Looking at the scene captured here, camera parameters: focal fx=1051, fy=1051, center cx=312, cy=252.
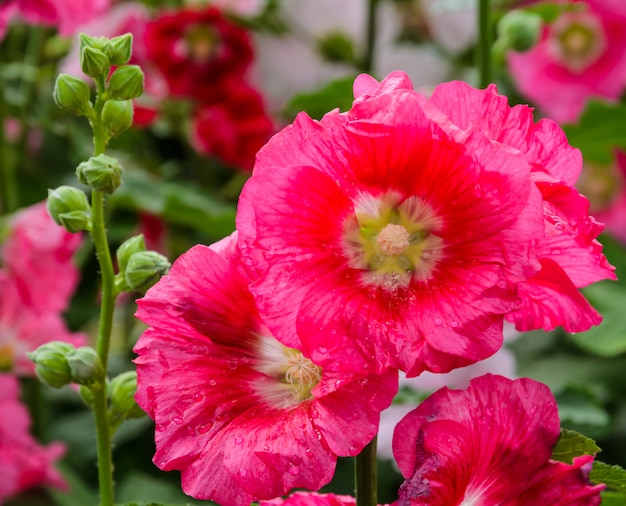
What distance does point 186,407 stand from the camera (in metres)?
0.38

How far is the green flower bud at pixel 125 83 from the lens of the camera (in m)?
0.44

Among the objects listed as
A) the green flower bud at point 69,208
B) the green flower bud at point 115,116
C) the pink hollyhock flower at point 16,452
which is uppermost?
the green flower bud at point 115,116

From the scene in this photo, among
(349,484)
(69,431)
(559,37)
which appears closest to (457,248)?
(349,484)

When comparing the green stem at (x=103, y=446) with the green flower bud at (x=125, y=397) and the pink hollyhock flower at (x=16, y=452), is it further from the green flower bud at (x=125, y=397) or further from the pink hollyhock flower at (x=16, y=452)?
the pink hollyhock flower at (x=16, y=452)

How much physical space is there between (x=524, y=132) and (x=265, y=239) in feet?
0.37

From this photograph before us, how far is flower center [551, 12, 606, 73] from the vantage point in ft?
4.16

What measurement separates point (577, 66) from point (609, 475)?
941mm

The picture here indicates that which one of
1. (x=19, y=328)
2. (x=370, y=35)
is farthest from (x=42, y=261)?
(x=370, y=35)

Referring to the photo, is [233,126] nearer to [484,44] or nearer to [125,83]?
[484,44]

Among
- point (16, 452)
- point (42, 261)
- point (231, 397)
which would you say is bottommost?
point (16, 452)

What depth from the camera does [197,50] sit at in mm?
1105

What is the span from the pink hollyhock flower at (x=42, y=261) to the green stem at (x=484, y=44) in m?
0.39

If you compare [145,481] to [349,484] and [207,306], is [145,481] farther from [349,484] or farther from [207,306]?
[207,306]

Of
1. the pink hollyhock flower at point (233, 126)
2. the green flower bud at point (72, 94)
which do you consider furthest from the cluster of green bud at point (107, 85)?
the pink hollyhock flower at point (233, 126)
